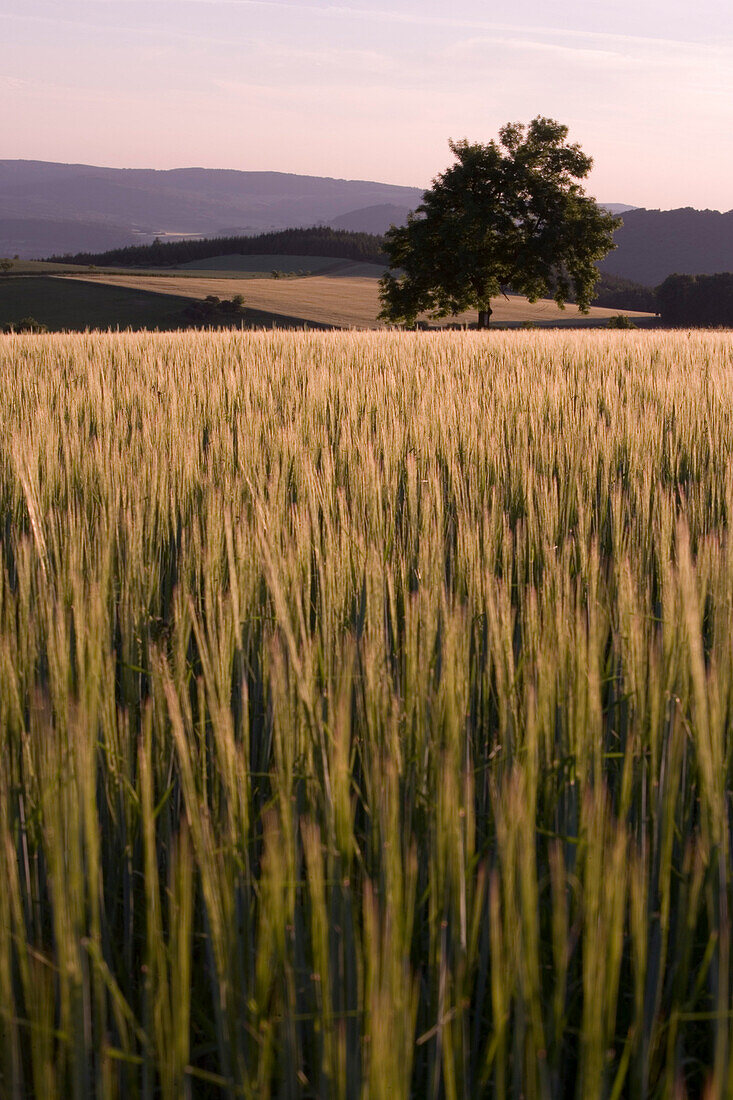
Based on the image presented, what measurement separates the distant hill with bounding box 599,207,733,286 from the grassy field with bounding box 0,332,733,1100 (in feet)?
355

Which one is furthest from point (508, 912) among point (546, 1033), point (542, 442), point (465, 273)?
point (465, 273)

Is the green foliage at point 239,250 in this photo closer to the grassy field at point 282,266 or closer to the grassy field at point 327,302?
the grassy field at point 282,266

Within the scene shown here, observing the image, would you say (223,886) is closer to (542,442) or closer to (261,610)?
(261,610)

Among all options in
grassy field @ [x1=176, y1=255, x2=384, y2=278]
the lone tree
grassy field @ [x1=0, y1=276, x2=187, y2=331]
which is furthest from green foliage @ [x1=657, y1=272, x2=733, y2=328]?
grassy field @ [x1=0, y1=276, x2=187, y2=331]

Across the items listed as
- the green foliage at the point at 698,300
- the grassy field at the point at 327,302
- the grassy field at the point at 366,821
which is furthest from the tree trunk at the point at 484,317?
the green foliage at the point at 698,300

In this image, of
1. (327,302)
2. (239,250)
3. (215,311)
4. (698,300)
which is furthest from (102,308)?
(239,250)

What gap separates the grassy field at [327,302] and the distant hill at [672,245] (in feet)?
213

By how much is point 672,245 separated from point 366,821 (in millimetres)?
122074

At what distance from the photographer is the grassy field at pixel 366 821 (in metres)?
0.72

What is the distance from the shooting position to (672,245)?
366 ft

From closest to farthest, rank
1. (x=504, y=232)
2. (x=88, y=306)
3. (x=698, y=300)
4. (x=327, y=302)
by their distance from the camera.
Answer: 1. (x=504, y=232)
2. (x=88, y=306)
3. (x=327, y=302)
4. (x=698, y=300)

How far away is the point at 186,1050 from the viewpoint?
69cm

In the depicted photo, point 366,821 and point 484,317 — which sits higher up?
point 484,317

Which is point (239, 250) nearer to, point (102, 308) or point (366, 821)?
point (102, 308)
